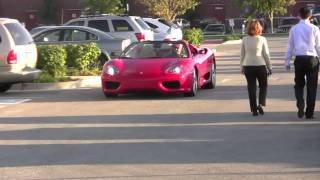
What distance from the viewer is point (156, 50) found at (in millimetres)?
14156

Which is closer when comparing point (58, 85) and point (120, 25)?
point (58, 85)

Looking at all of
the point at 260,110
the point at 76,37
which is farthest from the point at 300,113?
the point at 76,37

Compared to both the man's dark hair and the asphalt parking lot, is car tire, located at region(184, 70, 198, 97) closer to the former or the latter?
the asphalt parking lot

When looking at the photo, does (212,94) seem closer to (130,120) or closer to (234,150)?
(130,120)

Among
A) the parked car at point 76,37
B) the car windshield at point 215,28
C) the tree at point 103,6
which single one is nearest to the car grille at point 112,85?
the parked car at point 76,37

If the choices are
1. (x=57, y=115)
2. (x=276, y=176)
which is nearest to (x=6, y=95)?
(x=57, y=115)

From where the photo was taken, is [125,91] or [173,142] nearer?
[173,142]

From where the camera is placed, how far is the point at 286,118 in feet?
34.0

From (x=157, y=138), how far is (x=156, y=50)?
5371 mm

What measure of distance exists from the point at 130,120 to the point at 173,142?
2072 millimetres

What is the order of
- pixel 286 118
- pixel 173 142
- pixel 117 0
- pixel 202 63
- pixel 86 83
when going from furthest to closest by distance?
pixel 117 0 → pixel 86 83 → pixel 202 63 → pixel 286 118 → pixel 173 142

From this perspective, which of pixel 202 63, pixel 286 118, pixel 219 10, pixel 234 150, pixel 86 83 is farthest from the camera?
pixel 219 10

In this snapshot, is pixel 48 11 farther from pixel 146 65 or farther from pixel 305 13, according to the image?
pixel 305 13

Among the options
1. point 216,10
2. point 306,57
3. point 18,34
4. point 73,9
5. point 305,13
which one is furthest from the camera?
point 73,9
